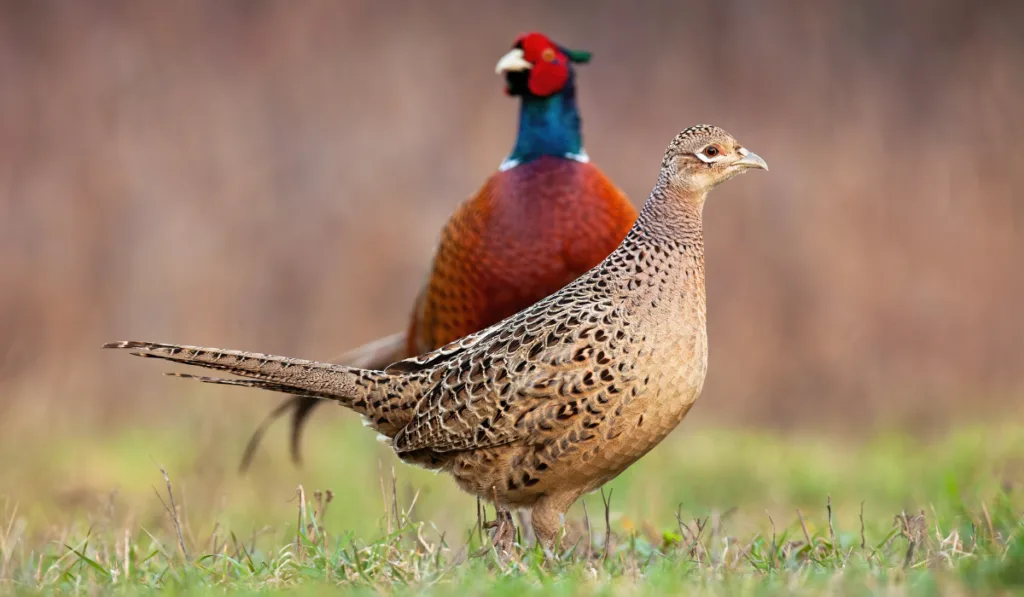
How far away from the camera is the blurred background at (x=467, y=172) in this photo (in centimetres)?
902

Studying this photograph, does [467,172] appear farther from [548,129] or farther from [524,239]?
[524,239]

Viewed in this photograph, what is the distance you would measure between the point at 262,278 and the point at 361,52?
2064 millimetres

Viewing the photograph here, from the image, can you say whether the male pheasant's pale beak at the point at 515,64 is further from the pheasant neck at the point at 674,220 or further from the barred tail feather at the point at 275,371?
the barred tail feather at the point at 275,371

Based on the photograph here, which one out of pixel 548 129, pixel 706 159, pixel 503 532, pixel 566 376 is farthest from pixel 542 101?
pixel 503 532

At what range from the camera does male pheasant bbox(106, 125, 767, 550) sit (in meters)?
3.57

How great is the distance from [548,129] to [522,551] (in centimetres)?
Result: 204

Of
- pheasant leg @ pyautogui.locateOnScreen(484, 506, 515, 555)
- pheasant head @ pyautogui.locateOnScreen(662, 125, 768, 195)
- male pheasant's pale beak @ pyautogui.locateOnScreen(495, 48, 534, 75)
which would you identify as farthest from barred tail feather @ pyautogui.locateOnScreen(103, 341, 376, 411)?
male pheasant's pale beak @ pyautogui.locateOnScreen(495, 48, 534, 75)

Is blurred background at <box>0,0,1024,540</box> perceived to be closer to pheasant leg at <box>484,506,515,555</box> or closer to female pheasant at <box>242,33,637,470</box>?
female pheasant at <box>242,33,637,470</box>

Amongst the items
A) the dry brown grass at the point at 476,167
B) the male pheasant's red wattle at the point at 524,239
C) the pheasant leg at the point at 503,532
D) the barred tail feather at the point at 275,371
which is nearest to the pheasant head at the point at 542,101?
the male pheasant's red wattle at the point at 524,239

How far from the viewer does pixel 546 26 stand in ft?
31.6

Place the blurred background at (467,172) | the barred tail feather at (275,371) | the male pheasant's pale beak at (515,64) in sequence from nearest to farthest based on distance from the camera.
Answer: the barred tail feather at (275,371), the male pheasant's pale beak at (515,64), the blurred background at (467,172)

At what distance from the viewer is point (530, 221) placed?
4.69 m

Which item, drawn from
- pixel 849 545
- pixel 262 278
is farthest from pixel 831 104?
pixel 849 545

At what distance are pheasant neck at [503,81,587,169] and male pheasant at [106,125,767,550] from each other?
3.87 ft
